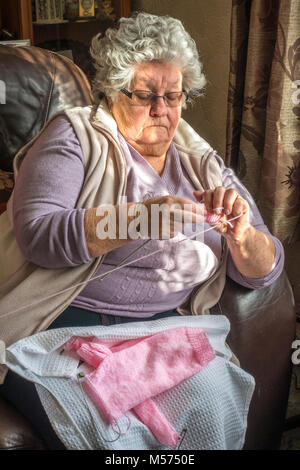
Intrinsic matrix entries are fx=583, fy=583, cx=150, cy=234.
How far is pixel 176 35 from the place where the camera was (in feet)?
4.42

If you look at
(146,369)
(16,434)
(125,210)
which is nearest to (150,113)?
(125,210)

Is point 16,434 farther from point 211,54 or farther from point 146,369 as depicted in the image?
point 211,54

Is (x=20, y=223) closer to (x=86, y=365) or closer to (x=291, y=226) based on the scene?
(x=86, y=365)

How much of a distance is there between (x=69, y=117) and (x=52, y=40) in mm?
1524

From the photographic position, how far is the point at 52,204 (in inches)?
48.1

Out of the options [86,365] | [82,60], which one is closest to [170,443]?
[86,365]

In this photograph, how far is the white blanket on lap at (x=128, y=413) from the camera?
1.07 metres

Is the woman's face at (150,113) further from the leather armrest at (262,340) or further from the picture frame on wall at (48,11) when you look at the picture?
the picture frame on wall at (48,11)

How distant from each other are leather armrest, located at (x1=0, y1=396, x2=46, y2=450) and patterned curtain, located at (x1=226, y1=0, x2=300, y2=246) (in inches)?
43.5

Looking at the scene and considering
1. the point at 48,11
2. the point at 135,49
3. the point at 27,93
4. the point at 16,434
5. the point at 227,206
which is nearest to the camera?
the point at 16,434

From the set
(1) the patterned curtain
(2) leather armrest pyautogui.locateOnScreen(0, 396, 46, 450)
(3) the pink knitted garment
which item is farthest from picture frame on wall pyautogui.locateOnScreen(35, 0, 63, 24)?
(2) leather armrest pyautogui.locateOnScreen(0, 396, 46, 450)

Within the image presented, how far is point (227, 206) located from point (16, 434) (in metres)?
0.60

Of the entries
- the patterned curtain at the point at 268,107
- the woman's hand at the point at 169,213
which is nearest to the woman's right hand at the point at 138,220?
the woman's hand at the point at 169,213

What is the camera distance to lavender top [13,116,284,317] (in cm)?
121
